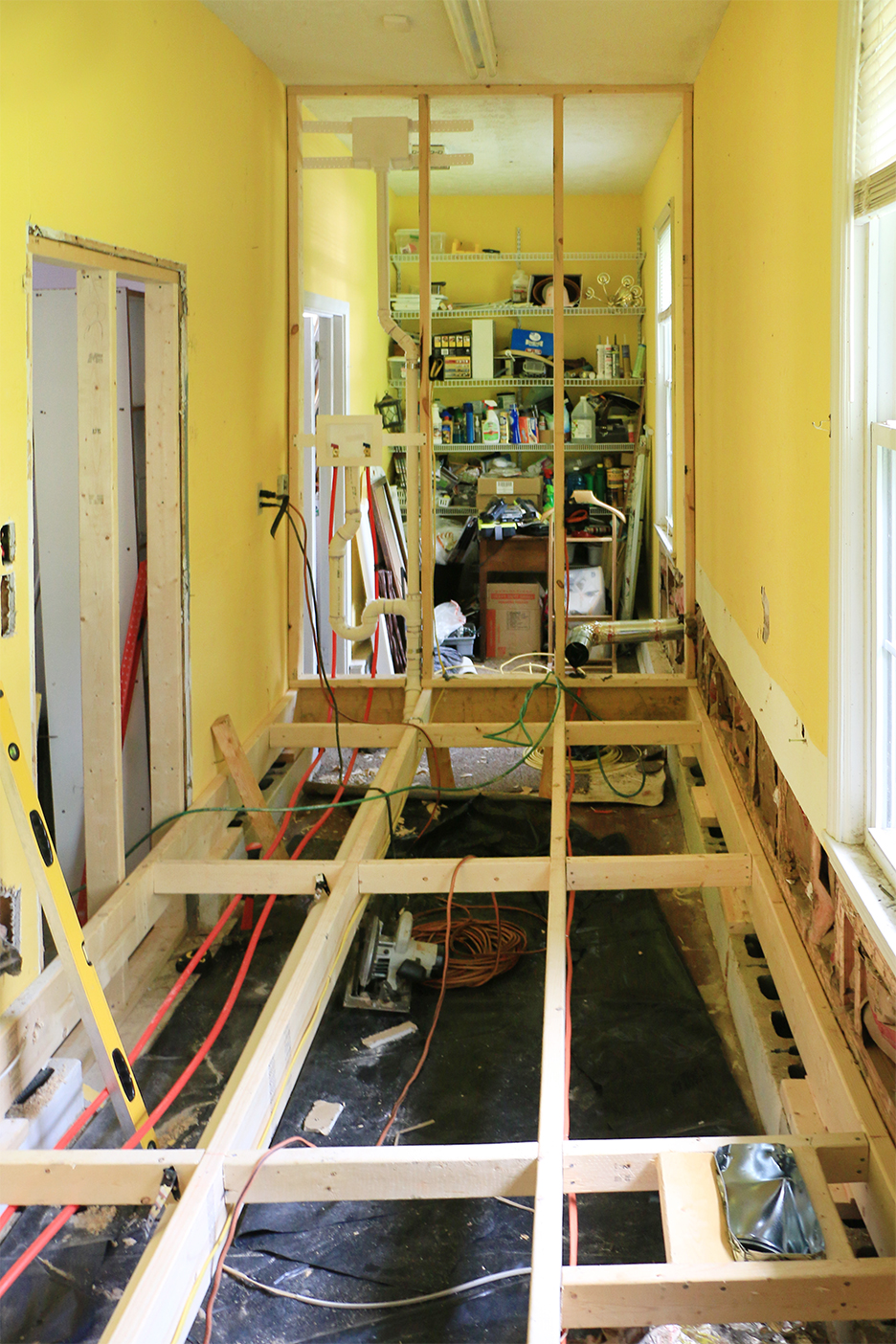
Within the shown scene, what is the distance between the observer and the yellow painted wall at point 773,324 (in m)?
2.51

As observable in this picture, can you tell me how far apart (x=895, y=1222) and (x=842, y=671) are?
1.02 m

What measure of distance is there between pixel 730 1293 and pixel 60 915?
1464 millimetres

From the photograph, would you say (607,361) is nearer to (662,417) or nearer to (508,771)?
(662,417)

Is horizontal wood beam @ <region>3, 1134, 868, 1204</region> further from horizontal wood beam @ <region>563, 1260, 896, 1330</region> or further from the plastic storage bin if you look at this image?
the plastic storage bin

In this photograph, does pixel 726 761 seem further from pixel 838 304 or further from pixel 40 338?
pixel 40 338

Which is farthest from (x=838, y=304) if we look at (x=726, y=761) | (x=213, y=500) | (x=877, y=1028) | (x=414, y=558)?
(x=414, y=558)

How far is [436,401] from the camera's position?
8156mm

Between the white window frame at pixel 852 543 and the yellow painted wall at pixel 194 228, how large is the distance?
1.75m

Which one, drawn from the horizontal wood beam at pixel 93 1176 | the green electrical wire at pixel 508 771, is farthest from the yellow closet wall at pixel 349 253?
the horizontal wood beam at pixel 93 1176

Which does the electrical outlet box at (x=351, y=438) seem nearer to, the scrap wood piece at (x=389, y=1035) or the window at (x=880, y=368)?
the scrap wood piece at (x=389, y=1035)

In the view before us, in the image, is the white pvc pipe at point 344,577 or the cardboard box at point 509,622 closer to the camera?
the white pvc pipe at point 344,577

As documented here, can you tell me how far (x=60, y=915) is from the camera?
7.60 ft

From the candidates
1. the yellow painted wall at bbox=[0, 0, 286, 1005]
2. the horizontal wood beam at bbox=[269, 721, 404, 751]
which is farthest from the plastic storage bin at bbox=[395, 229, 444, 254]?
the horizontal wood beam at bbox=[269, 721, 404, 751]

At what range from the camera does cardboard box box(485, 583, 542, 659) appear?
25.1 feet
